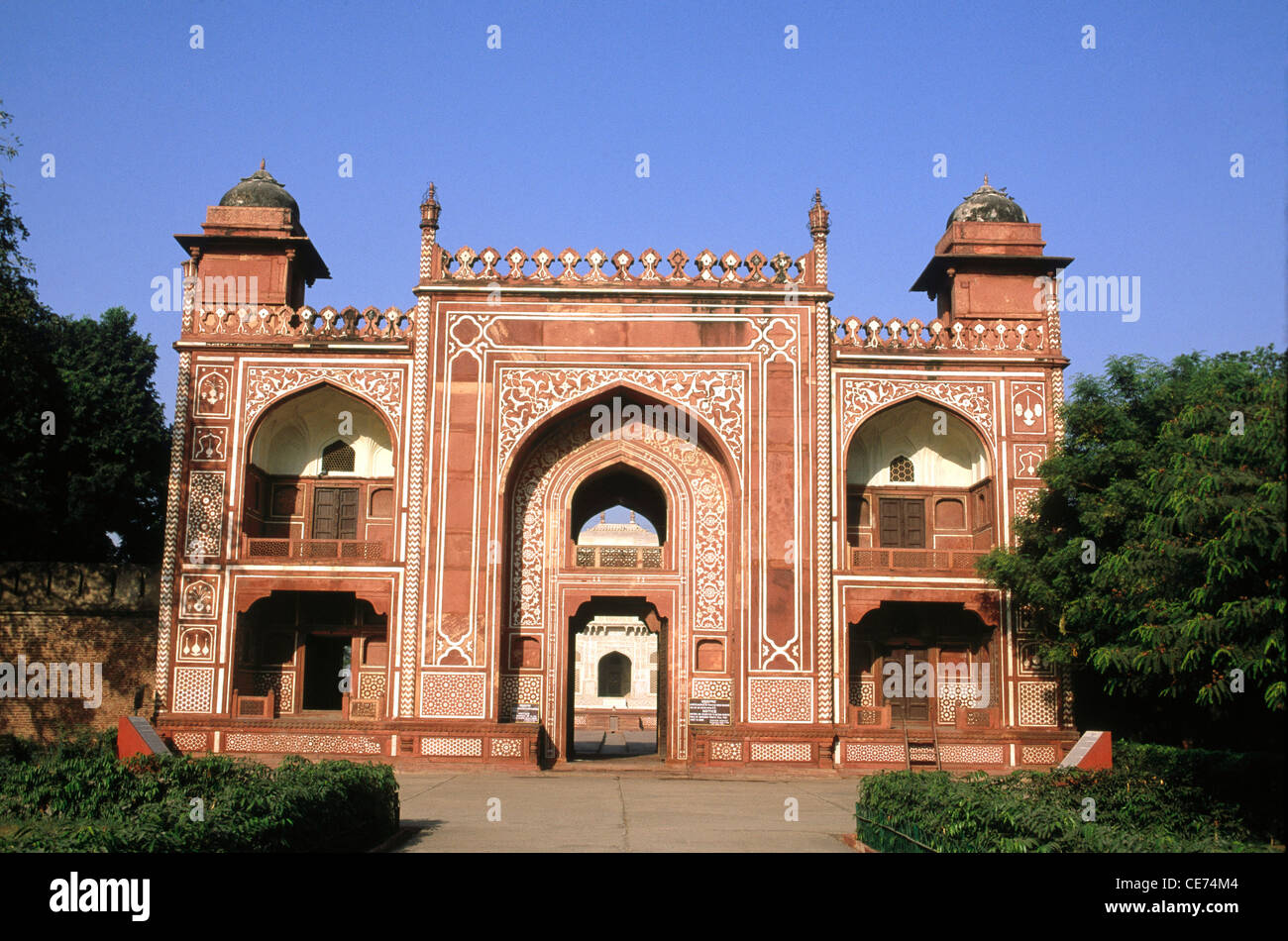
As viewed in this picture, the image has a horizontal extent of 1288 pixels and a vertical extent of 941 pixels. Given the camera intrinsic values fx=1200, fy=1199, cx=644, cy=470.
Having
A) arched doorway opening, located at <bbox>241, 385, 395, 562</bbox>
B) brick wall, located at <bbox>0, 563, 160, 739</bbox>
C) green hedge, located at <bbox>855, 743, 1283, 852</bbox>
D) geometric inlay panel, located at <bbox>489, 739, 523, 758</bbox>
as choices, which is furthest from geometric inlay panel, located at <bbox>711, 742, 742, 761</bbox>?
brick wall, located at <bbox>0, 563, 160, 739</bbox>

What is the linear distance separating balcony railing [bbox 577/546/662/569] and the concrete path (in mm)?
3742

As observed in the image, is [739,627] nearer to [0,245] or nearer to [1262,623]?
[1262,623]

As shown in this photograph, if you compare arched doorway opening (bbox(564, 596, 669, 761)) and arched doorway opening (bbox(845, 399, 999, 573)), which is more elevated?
arched doorway opening (bbox(845, 399, 999, 573))

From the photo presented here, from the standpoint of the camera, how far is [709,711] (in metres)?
20.9

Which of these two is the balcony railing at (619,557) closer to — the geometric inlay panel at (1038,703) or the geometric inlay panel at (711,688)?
the geometric inlay panel at (711,688)

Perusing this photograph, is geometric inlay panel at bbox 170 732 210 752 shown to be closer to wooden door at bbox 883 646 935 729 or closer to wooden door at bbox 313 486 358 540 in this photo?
wooden door at bbox 313 486 358 540

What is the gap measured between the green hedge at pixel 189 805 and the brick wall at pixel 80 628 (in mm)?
10285

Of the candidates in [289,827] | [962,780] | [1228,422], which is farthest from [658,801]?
[1228,422]

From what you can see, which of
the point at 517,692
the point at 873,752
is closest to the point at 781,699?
the point at 873,752

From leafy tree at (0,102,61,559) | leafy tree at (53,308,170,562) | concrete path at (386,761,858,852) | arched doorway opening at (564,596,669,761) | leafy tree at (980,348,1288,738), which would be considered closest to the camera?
leafy tree at (980,348,1288,738)

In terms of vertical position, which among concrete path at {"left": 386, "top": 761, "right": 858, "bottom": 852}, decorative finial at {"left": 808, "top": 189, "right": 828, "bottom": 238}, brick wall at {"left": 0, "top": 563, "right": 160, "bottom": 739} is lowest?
concrete path at {"left": 386, "top": 761, "right": 858, "bottom": 852}

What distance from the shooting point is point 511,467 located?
21.5 meters

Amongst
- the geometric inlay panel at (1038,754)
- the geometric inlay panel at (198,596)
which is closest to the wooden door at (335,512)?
the geometric inlay panel at (198,596)

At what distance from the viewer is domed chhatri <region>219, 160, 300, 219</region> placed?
24.0 m
